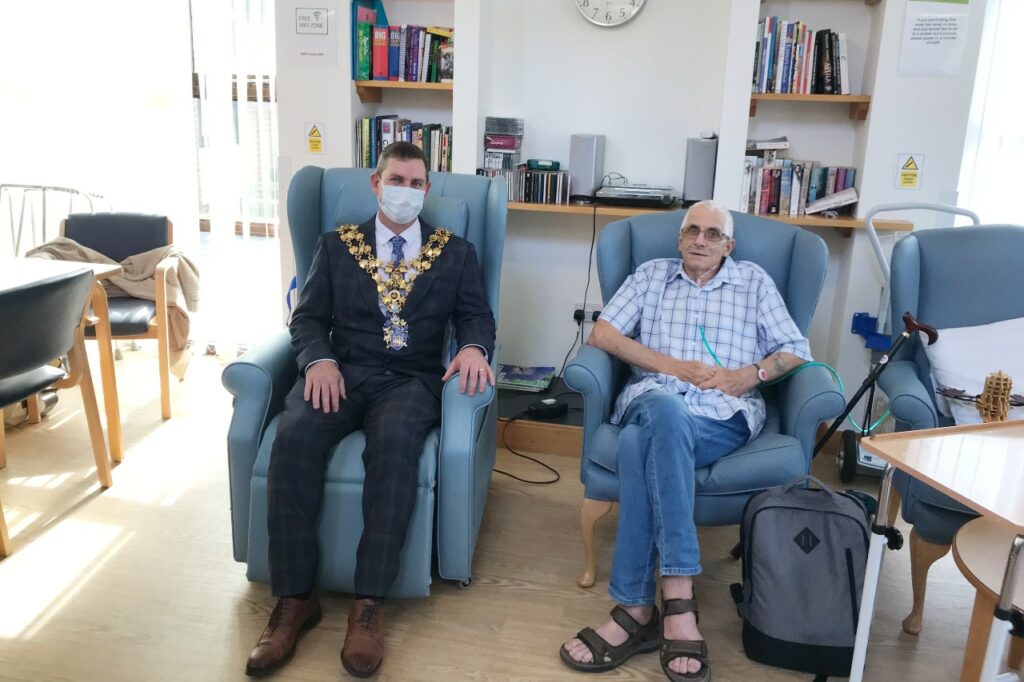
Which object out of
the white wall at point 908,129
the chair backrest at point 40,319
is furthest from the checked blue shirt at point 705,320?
the chair backrest at point 40,319

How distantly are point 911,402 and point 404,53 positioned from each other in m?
2.33

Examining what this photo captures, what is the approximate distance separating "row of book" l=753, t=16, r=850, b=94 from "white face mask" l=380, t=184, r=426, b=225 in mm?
1576

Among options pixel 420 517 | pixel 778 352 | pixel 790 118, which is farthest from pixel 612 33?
pixel 420 517

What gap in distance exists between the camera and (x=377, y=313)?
2318mm

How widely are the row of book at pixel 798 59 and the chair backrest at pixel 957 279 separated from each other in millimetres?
896

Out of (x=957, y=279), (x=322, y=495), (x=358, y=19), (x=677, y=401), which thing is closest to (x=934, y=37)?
(x=957, y=279)

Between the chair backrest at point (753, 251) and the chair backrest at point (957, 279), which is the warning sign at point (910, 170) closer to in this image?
the chair backrest at point (957, 279)

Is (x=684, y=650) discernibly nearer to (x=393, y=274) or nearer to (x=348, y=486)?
(x=348, y=486)

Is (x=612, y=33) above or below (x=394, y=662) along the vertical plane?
above

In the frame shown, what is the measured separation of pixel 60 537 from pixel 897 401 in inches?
94.0

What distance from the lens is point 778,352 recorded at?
2.37 meters

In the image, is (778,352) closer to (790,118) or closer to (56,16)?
(790,118)

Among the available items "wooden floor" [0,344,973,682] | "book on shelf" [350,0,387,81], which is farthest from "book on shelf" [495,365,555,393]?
"book on shelf" [350,0,387,81]

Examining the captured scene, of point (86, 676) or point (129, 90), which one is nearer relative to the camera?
point (86, 676)
